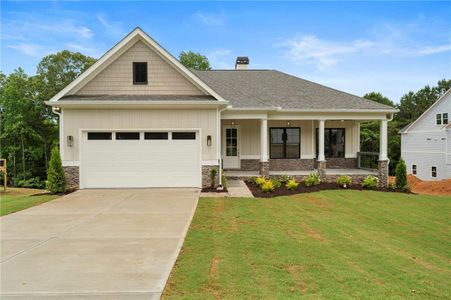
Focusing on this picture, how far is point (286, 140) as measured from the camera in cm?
1733

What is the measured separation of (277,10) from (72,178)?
37.1 ft

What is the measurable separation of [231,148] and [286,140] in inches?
117

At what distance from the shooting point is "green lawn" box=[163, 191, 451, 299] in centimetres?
410

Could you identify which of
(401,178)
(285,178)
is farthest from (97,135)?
(401,178)

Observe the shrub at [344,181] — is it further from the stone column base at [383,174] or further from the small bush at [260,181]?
the small bush at [260,181]

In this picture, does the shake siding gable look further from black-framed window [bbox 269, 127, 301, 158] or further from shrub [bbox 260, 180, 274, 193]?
black-framed window [bbox 269, 127, 301, 158]

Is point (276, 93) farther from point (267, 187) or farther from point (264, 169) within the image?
point (267, 187)

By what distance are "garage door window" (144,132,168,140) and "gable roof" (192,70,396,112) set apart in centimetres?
333

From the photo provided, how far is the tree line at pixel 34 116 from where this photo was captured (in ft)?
96.7

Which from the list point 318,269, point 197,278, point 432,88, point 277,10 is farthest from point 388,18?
point 432,88

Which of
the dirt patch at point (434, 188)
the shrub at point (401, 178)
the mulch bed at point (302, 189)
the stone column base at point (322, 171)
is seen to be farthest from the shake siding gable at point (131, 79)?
the dirt patch at point (434, 188)

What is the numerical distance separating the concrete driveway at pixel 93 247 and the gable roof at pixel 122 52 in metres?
4.91

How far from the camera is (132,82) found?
44.1ft

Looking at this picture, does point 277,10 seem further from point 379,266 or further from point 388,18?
point 379,266
